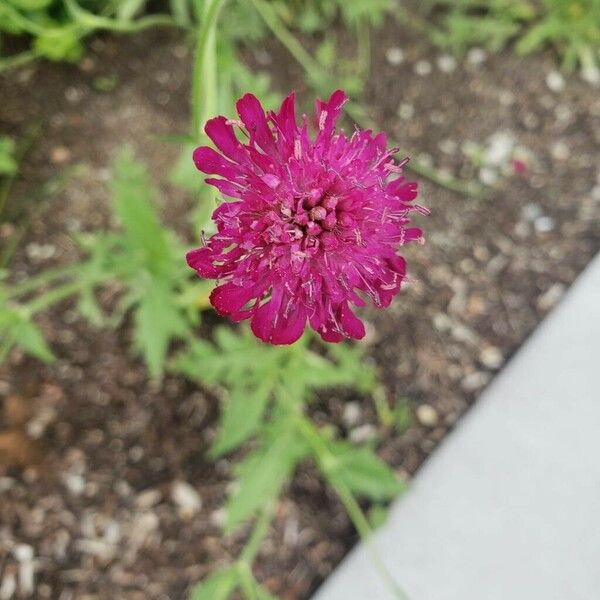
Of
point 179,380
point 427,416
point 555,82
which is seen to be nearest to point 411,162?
point 555,82

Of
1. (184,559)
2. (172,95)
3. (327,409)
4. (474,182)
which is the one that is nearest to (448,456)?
(327,409)

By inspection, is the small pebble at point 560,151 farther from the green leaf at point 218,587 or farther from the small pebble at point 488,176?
the green leaf at point 218,587

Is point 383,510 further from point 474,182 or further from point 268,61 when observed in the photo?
point 268,61

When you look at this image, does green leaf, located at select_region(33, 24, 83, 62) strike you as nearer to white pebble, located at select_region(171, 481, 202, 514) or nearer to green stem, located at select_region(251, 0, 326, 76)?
green stem, located at select_region(251, 0, 326, 76)

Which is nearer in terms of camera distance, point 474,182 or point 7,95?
point 7,95

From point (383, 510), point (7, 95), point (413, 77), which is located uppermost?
point (413, 77)

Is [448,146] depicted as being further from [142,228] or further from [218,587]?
[218,587]

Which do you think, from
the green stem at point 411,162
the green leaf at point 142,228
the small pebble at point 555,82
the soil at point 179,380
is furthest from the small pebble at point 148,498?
the small pebble at point 555,82

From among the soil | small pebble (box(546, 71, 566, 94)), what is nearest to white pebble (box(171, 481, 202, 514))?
the soil

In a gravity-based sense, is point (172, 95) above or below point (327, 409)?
above
